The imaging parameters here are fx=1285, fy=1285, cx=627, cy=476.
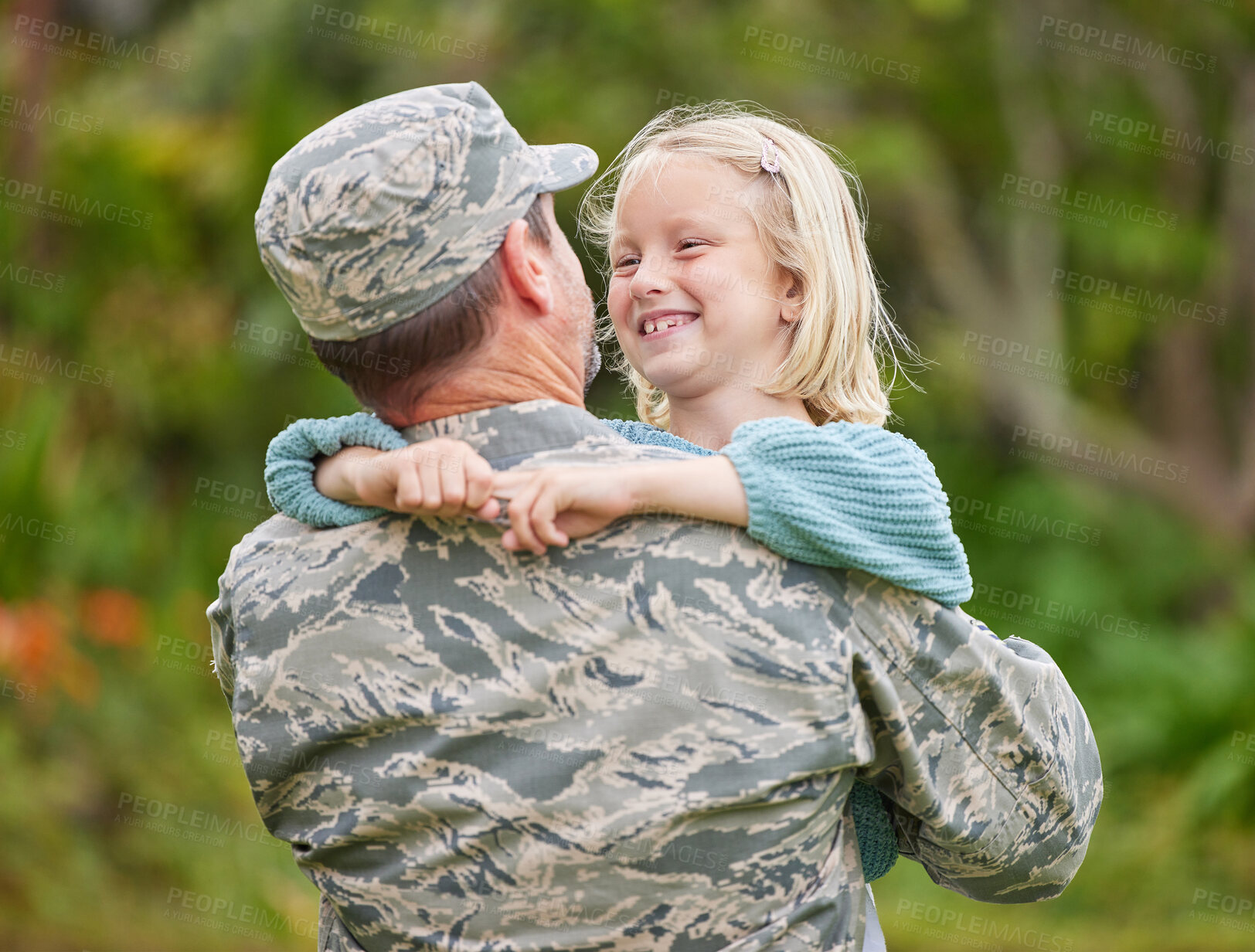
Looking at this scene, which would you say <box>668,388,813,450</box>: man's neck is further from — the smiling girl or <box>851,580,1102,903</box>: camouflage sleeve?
<box>851,580,1102,903</box>: camouflage sleeve

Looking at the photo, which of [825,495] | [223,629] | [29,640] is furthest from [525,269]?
[29,640]

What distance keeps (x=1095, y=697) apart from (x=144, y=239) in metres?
5.63

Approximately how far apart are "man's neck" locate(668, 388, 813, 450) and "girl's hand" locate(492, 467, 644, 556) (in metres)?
0.85

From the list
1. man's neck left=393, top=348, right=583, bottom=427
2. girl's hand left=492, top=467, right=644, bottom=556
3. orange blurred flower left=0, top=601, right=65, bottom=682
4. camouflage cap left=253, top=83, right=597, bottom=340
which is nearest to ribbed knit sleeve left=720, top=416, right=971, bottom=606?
girl's hand left=492, top=467, right=644, bottom=556

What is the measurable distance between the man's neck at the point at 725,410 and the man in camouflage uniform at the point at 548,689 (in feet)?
2.35

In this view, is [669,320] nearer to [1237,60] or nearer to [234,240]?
[234,240]

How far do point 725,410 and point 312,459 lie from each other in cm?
89

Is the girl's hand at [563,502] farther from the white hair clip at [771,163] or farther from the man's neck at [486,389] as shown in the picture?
the white hair clip at [771,163]

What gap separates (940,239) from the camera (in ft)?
27.2

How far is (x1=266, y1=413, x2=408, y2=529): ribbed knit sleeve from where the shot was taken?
5.72 feet

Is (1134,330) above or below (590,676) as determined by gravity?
below

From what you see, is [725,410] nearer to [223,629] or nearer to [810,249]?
[810,249]

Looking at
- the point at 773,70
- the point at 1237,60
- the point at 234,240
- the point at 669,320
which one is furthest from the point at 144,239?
the point at 1237,60

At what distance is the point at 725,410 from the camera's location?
2.45 metres
